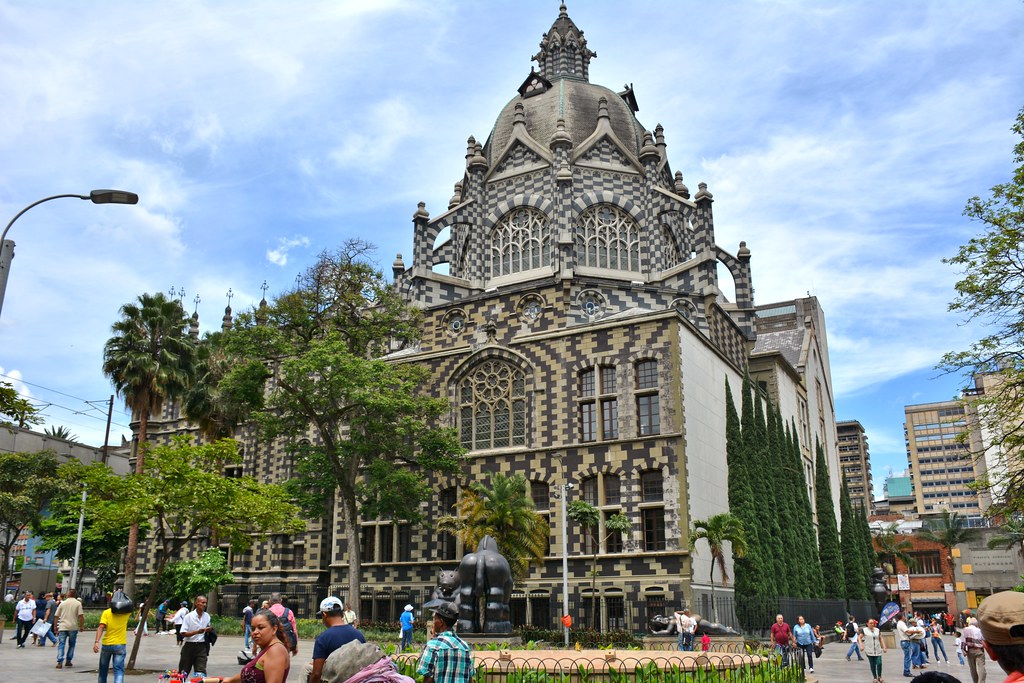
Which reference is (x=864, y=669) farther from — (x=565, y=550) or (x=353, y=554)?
(x=353, y=554)

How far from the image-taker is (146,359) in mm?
41125

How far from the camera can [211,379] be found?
46719mm

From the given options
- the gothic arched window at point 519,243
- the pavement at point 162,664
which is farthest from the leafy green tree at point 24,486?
the gothic arched window at point 519,243

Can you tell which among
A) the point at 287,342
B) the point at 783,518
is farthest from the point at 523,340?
the point at 783,518

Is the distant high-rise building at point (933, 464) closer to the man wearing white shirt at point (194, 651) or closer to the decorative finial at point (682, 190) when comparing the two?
the decorative finial at point (682, 190)

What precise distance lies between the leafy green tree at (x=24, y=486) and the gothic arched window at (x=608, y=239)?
3117 cm

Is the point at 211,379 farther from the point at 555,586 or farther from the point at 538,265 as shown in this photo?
the point at 555,586

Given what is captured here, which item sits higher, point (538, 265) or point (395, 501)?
point (538, 265)

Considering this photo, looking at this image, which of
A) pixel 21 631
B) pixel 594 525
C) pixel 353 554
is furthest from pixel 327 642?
pixel 353 554

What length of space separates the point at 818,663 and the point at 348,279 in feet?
81.8

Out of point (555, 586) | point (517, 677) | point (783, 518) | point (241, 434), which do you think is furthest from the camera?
point (241, 434)

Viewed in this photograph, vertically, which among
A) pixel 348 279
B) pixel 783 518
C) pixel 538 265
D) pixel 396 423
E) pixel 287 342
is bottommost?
pixel 783 518

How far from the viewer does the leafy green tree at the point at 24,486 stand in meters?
46.8

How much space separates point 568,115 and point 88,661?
128 ft
